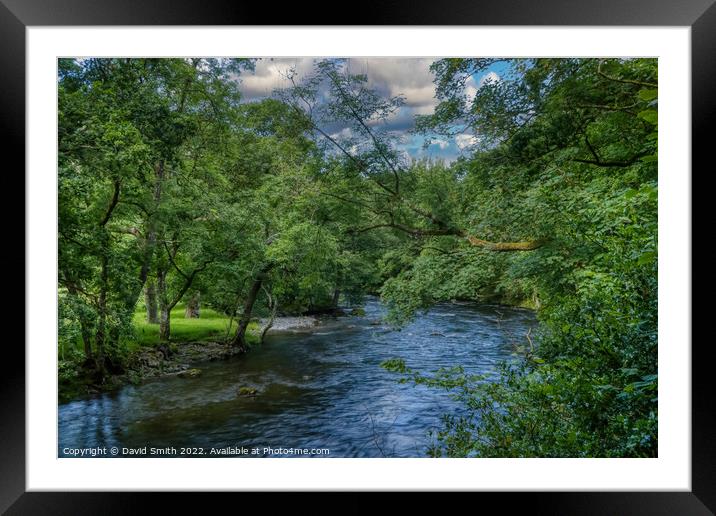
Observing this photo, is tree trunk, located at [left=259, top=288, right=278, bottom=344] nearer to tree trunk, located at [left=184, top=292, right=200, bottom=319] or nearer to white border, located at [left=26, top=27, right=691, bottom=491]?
tree trunk, located at [left=184, top=292, right=200, bottom=319]

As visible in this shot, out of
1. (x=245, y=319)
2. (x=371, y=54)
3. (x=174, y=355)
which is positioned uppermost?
(x=371, y=54)

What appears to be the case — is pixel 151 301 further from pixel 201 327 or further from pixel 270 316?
pixel 270 316

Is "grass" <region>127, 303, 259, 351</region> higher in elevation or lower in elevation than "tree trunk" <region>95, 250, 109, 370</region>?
lower

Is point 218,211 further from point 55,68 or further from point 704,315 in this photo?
point 704,315

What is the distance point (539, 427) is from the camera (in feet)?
9.53

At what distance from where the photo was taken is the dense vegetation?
2656 millimetres

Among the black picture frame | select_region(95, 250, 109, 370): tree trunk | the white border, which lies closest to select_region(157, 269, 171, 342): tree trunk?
select_region(95, 250, 109, 370): tree trunk

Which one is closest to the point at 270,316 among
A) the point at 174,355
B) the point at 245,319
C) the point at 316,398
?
the point at 245,319

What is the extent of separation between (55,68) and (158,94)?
7.08ft

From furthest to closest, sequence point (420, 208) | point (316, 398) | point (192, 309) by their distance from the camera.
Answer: point (192, 309), point (316, 398), point (420, 208)

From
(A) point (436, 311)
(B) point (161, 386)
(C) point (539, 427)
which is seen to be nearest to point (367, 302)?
(A) point (436, 311)

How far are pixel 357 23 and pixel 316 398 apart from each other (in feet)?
15.7

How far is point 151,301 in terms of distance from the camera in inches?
265

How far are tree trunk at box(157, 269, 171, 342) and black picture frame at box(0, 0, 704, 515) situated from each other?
14.2ft
